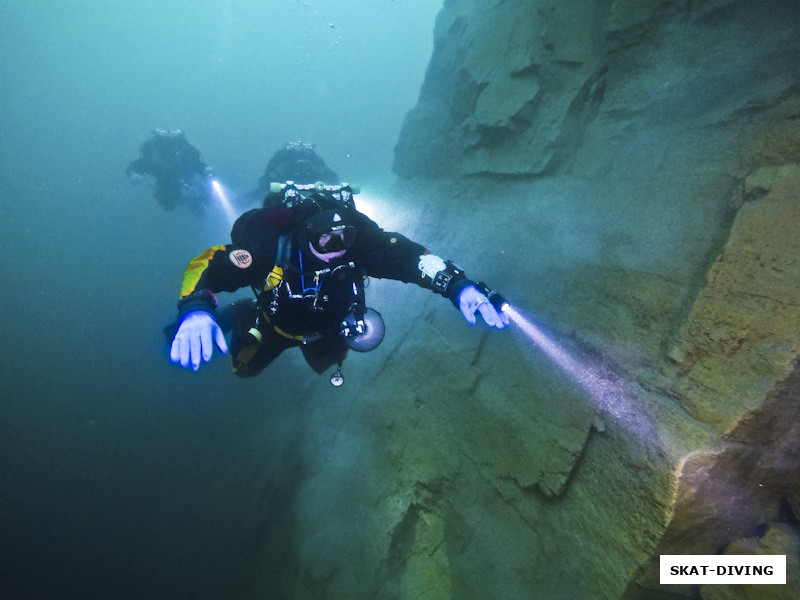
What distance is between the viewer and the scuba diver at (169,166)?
1361cm

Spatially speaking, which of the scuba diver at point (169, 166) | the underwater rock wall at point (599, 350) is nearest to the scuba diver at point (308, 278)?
the underwater rock wall at point (599, 350)

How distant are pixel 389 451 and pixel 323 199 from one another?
10.8 feet

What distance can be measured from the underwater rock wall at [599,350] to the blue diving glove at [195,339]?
2.75 m

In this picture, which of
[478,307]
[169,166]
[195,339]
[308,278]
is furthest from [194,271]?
[169,166]

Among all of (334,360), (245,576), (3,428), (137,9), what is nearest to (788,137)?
(334,360)

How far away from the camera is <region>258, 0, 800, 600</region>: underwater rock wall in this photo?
2211 mm

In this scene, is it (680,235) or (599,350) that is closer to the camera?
(680,235)

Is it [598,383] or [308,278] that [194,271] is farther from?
[598,383]

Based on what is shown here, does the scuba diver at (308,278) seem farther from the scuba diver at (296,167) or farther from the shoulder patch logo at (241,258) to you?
the scuba diver at (296,167)

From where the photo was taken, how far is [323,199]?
3.50 metres

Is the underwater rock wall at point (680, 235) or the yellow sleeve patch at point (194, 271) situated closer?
the underwater rock wall at point (680, 235)

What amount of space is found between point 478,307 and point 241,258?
2065mm

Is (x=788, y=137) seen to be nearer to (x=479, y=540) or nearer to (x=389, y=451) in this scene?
(x=479, y=540)

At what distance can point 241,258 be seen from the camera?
2.95 metres
